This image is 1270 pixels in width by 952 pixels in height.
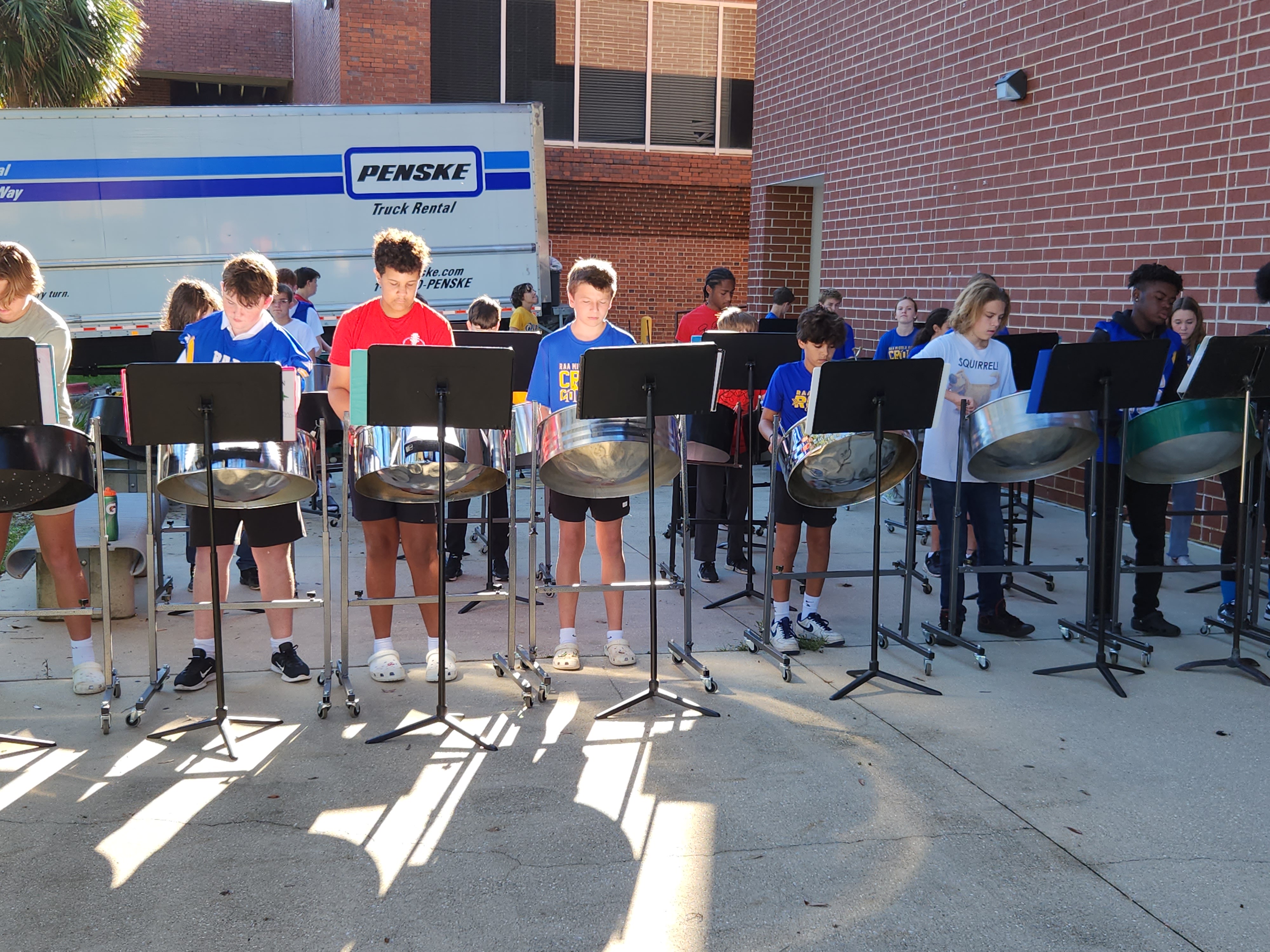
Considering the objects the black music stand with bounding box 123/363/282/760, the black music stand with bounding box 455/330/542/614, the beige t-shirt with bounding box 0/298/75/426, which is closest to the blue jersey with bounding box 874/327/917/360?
the black music stand with bounding box 455/330/542/614

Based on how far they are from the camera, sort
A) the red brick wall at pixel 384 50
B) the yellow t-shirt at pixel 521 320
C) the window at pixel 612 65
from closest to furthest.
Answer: the yellow t-shirt at pixel 521 320, the red brick wall at pixel 384 50, the window at pixel 612 65

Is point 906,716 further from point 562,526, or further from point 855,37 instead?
point 855,37

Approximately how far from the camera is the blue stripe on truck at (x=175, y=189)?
996cm

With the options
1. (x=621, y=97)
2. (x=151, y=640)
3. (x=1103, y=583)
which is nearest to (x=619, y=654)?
(x=151, y=640)

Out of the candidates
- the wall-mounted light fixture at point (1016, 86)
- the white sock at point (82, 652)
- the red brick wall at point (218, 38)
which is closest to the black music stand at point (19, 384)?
the white sock at point (82, 652)

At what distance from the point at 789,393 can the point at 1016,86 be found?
4.45m

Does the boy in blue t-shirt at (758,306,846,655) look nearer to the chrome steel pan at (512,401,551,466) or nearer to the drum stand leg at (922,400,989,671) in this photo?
the drum stand leg at (922,400,989,671)

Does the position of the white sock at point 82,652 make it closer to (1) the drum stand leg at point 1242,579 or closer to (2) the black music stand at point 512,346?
(2) the black music stand at point 512,346

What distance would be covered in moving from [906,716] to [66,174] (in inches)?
374

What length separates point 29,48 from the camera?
13047 millimetres

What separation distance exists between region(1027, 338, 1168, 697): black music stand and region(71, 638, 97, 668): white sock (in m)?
3.43

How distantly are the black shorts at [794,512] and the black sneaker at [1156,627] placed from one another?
1.47 metres

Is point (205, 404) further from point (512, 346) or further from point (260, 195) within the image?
point (260, 195)

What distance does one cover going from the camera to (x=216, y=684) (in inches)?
138
